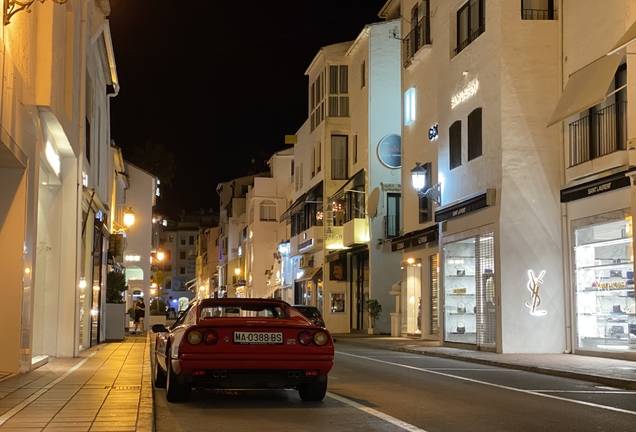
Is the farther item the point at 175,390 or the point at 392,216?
the point at 392,216

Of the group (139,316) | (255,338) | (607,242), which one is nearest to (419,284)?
(139,316)

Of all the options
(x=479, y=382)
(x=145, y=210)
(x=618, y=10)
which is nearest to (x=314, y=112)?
(x=145, y=210)

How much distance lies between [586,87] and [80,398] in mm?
14799

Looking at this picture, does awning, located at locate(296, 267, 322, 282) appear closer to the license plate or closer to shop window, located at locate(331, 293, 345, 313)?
shop window, located at locate(331, 293, 345, 313)

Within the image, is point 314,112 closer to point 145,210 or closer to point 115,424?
point 145,210

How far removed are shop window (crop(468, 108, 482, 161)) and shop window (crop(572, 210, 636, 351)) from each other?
4292 millimetres

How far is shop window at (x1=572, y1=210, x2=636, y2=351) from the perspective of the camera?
779 inches

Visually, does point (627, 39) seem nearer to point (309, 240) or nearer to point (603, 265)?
point (603, 265)

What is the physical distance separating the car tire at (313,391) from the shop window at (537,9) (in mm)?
15805

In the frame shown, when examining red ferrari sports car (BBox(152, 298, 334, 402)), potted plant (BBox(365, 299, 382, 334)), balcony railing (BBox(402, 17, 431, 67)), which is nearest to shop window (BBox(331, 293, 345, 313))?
potted plant (BBox(365, 299, 382, 334))

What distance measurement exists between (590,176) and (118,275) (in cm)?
1821

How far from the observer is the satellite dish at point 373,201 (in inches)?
1476

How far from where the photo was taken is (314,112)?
157 feet

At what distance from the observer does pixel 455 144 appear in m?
27.1
